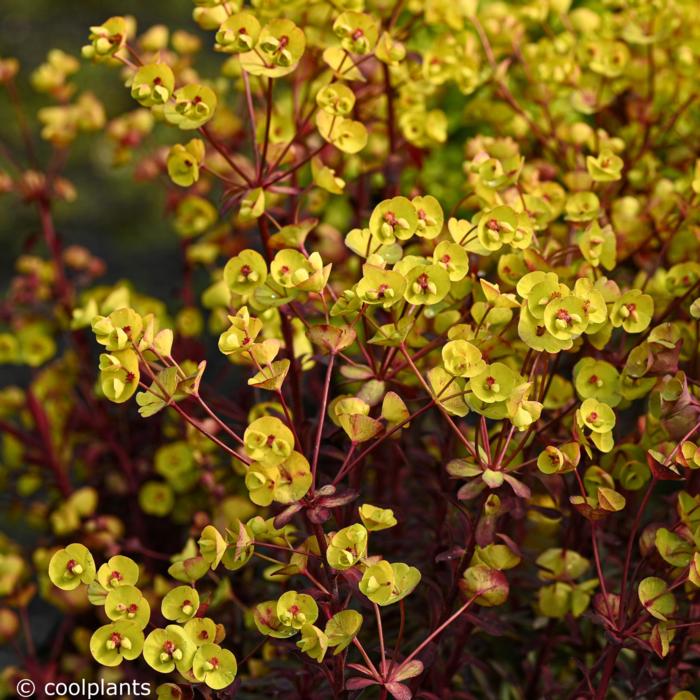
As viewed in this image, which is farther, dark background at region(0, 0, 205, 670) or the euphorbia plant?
dark background at region(0, 0, 205, 670)

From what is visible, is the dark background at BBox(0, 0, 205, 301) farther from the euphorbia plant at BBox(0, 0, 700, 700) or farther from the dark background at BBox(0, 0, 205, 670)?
the euphorbia plant at BBox(0, 0, 700, 700)

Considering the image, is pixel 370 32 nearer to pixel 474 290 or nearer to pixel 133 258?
pixel 474 290

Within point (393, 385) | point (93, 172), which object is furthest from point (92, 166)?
point (393, 385)

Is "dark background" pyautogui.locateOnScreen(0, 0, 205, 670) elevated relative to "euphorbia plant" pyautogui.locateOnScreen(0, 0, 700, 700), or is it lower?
lower

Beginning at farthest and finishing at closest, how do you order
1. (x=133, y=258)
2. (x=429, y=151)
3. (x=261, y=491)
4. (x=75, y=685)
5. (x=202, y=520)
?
(x=133, y=258)
(x=429, y=151)
(x=75, y=685)
(x=202, y=520)
(x=261, y=491)

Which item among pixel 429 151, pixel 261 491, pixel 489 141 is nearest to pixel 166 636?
pixel 261 491

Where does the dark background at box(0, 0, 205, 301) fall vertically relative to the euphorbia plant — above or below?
below

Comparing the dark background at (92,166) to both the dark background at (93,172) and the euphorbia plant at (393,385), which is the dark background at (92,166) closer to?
the dark background at (93,172)

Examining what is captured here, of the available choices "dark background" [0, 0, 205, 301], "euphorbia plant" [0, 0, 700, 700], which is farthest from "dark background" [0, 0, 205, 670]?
"euphorbia plant" [0, 0, 700, 700]
